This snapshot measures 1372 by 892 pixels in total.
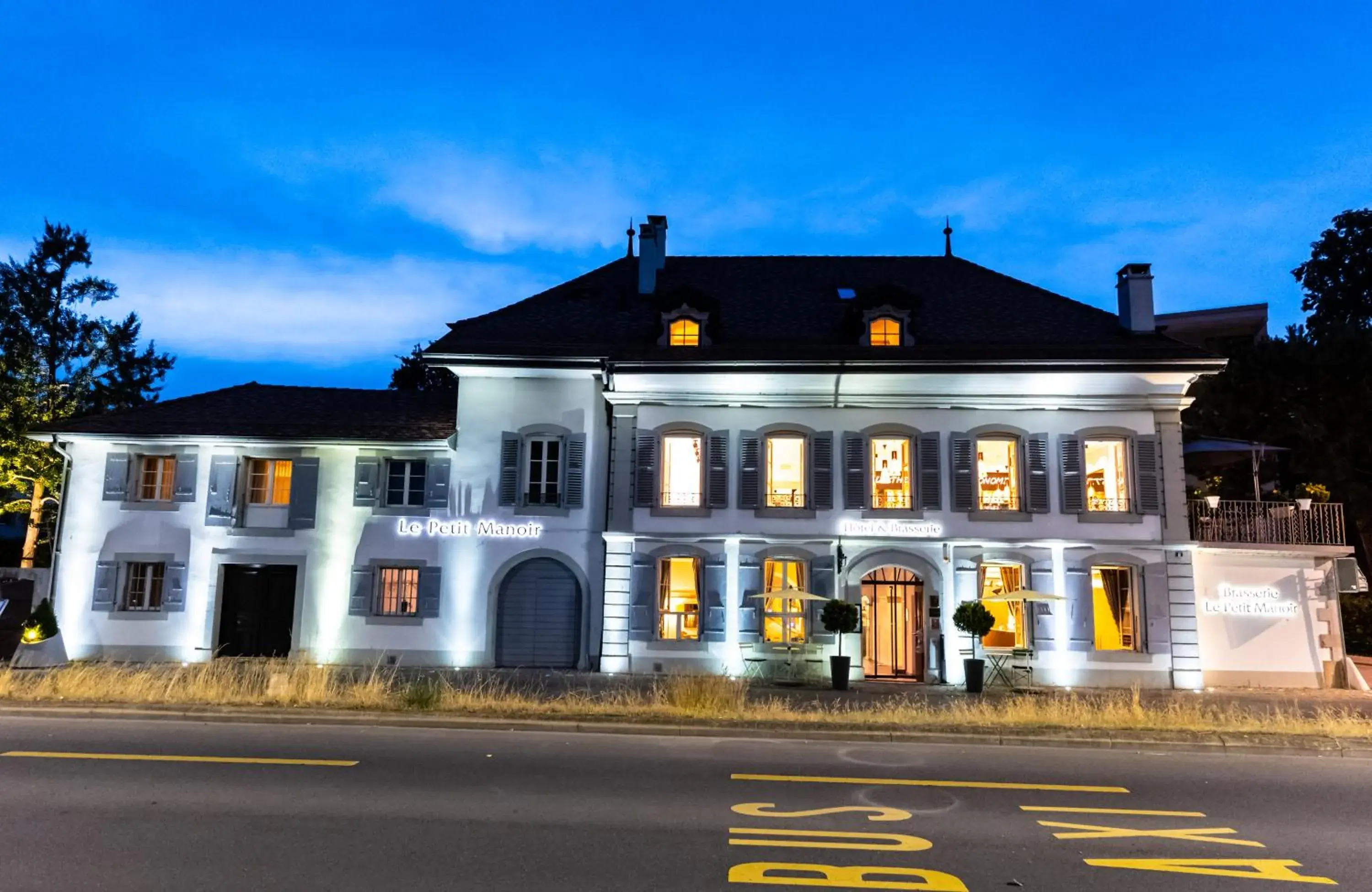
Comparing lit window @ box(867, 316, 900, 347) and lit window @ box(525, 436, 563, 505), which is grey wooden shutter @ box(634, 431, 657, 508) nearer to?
lit window @ box(525, 436, 563, 505)

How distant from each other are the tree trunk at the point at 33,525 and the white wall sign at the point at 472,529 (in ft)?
54.4

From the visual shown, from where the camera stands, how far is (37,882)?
5496mm

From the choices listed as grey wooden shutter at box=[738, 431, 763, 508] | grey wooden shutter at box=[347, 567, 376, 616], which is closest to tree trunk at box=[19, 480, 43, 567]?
grey wooden shutter at box=[347, 567, 376, 616]

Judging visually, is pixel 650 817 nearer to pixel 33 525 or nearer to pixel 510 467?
pixel 510 467

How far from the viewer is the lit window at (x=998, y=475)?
19672mm

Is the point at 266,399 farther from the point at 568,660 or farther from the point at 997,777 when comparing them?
the point at 997,777

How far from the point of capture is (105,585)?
2003cm

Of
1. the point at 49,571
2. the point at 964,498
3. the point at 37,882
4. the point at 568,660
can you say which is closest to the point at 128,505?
the point at 49,571

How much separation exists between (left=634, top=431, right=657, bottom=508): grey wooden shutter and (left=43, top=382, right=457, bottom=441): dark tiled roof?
4.52 meters

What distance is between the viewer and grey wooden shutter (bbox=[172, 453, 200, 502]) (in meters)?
20.4

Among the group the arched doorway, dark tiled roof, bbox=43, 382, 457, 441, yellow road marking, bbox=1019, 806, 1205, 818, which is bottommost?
yellow road marking, bbox=1019, 806, 1205, 818

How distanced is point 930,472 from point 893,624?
12.6 feet

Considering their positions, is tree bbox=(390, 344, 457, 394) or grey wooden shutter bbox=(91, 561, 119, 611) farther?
tree bbox=(390, 344, 457, 394)

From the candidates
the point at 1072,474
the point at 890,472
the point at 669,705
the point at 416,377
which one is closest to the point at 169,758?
the point at 669,705
